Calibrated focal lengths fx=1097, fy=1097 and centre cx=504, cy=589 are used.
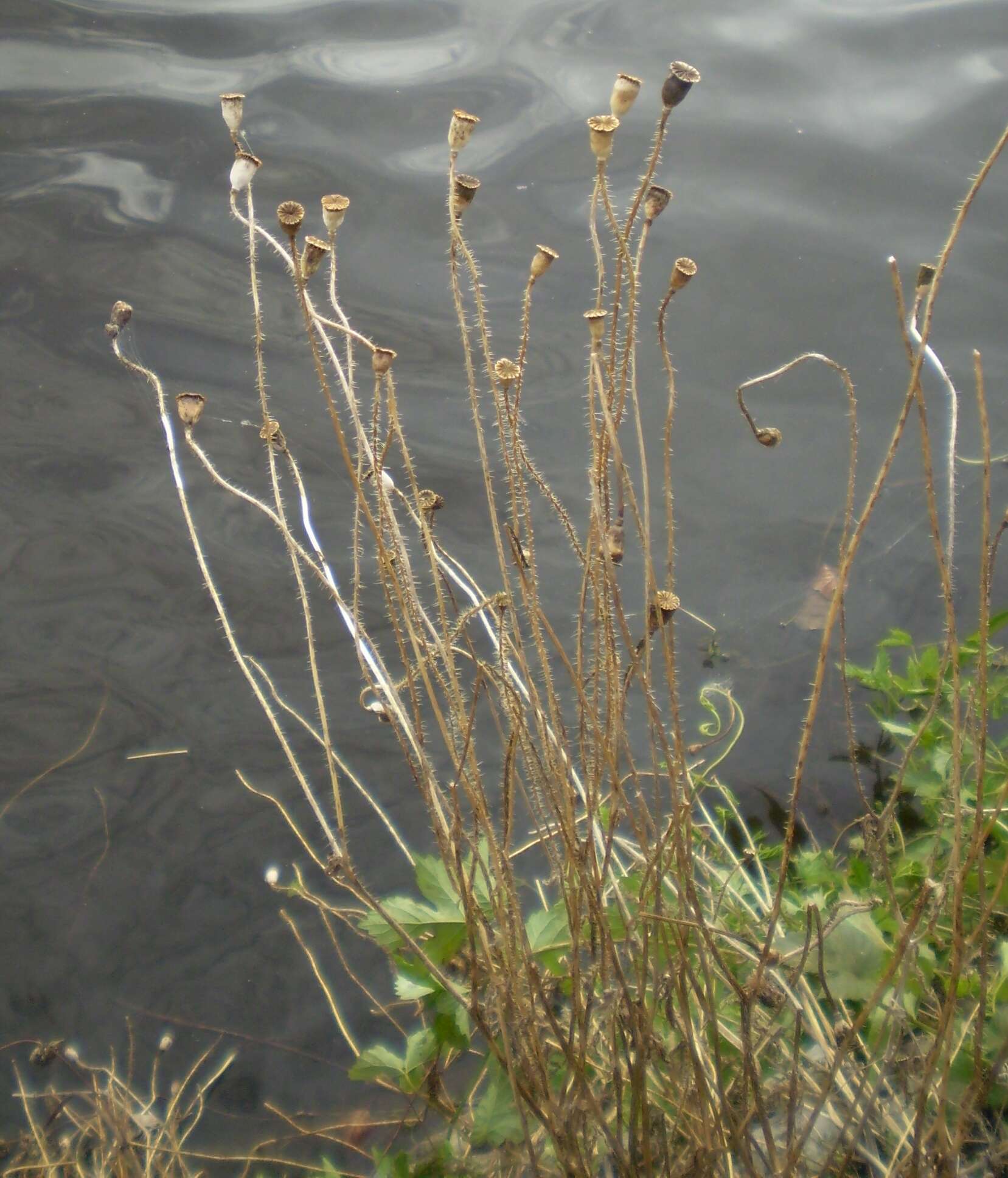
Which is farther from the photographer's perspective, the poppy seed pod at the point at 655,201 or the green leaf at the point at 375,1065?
the green leaf at the point at 375,1065

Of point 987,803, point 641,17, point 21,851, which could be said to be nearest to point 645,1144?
point 987,803

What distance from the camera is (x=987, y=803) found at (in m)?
1.58

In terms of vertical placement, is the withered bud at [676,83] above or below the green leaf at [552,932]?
above

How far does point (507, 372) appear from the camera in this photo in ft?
3.26

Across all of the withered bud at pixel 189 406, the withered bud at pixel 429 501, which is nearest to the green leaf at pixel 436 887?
the withered bud at pixel 429 501

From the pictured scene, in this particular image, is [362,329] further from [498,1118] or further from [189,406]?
[498,1118]

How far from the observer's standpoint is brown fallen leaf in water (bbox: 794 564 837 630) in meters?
2.31

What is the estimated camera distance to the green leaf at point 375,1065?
51.6 inches

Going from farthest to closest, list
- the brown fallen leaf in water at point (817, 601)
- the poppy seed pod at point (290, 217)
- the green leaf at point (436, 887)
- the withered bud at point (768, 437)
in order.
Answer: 1. the brown fallen leaf in water at point (817, 601)
2. the green leaf at point (436, 887)
3. the withered bud at point (768, 437)
4. the poppy seed pod at point (290, 217)

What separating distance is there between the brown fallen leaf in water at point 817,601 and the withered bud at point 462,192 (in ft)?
4.98

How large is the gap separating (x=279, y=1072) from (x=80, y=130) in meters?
2.30

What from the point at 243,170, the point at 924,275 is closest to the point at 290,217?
the point at 243,170

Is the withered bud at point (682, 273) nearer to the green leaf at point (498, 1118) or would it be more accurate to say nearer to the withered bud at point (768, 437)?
the withered bud at point (768, 437)

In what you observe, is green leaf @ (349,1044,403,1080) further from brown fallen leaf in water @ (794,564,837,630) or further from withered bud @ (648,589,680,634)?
brown fallen leaf in water @ (794,564,837,630)
